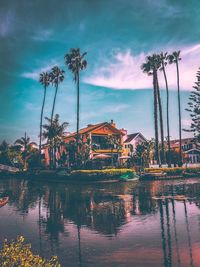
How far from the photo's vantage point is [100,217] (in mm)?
17438

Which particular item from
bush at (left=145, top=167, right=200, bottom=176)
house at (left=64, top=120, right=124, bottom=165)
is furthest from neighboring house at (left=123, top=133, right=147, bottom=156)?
bush at (left=145, top=167, right=200, bottom=176)

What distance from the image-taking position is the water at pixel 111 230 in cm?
1012

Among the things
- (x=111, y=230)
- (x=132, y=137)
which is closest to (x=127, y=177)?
(x=111, y=230)

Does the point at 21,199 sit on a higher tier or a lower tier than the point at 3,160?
lower

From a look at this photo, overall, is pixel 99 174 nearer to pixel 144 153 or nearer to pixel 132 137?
pixel 144 153

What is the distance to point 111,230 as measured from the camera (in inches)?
559

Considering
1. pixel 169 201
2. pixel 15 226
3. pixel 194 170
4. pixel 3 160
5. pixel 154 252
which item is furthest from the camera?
pixel 3 160

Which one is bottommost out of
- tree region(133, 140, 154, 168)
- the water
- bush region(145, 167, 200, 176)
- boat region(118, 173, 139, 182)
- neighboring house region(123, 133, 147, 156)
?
the water

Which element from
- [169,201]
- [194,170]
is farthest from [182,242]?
[194,170]

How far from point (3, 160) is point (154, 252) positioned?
7372 cm

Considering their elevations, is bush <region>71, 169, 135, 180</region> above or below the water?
above

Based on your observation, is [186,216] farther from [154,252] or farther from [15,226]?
[15,226]

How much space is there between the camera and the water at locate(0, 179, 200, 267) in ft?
33.2

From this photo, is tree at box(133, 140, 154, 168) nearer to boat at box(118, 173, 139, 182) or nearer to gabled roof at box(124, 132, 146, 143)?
boat at box(118, 173, 139, 182)
